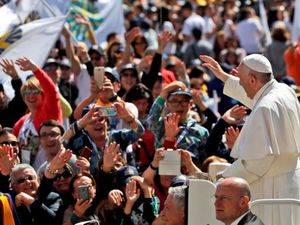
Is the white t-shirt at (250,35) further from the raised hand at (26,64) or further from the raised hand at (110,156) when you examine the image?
the raised hand at (110,156)

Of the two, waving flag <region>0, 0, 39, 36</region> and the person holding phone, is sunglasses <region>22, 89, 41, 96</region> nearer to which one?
waving flag <region>0, 0, 39, 36</region>

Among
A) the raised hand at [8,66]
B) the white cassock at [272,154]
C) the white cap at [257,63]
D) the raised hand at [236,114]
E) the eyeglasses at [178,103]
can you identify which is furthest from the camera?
the raised hand at [8,66]

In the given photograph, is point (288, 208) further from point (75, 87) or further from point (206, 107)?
point (75, 87)

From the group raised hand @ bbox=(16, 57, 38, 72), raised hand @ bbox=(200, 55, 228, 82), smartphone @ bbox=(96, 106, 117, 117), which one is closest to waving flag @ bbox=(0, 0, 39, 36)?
raised hand @ bbox=(16, 57, 38, 72)

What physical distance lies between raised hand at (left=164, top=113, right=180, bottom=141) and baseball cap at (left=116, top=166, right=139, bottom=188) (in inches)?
16.7

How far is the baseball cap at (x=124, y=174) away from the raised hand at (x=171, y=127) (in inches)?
16.7

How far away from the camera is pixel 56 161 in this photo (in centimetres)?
1237

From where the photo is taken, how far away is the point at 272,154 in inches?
435

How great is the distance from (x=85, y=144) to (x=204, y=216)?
2.75 metres

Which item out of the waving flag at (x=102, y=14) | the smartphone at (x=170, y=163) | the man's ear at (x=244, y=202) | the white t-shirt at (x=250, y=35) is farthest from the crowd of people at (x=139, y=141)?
the white t-shirt at (x=250, y=35)

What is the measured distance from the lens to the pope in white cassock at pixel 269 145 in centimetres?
1111

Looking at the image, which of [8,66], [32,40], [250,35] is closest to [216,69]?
[8,66]

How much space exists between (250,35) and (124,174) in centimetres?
1274

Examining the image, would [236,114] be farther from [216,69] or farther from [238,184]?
[238,184]
